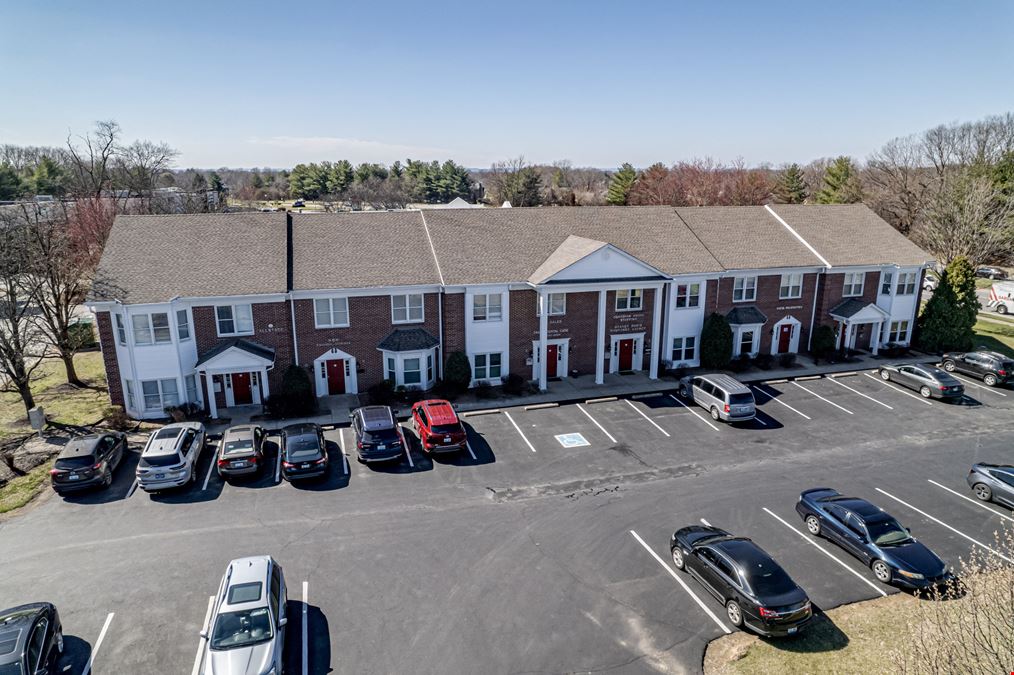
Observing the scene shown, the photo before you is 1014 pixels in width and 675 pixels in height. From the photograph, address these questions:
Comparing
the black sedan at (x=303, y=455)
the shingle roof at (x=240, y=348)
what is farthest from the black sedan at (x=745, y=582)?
the shingle roof at (x=240, y=348)

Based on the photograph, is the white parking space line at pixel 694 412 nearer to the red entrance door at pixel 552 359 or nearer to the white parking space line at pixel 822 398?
the red entrance door at pixel 552 359

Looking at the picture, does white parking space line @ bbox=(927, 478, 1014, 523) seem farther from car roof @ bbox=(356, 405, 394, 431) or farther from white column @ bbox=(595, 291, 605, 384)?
car roof @ bbox=(356, 405, 394, 431)

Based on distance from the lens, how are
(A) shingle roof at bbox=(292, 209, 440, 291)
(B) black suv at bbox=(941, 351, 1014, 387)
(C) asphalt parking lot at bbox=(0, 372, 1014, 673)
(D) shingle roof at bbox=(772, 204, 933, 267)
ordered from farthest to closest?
(D) shingle roof at bbox=(772, 204, 933, 267)
(B) black suv at bbox=(941, 351, 1014, 387)
(A) shingle roof at bbox=(292, 209, 440, 291)
(C) asphalt parking lot at bbox=(0, 372, 1014, 673)

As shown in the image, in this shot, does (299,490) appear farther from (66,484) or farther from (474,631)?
(474,631)

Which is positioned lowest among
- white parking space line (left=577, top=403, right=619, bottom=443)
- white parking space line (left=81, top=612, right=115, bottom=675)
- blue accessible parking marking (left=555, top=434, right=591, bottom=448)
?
white parking space line (left=81, top=612, right=115, bottom=675)

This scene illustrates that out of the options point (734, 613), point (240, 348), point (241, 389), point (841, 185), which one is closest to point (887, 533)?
point (734, 613)

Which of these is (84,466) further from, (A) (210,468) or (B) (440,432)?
(B) (440,432)

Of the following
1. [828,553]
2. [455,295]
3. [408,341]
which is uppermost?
[455,295]

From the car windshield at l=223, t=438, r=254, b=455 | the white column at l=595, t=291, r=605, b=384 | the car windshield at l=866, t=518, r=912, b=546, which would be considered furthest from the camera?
the white column at l=595, t=291, r=605, b=384

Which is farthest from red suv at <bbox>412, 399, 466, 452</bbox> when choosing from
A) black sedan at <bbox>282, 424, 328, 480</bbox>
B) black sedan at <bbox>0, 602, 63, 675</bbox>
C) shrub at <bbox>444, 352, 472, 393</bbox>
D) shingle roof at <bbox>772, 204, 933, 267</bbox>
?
shingle roof at <bbox>772, 204, 933, 267</bbox>
